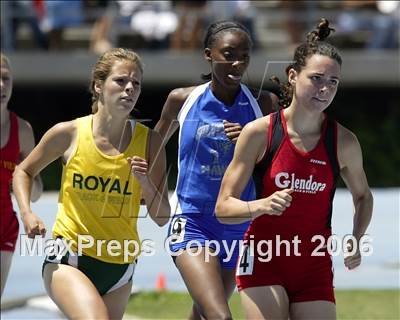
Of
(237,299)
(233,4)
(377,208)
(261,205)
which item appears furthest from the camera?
(233,4)

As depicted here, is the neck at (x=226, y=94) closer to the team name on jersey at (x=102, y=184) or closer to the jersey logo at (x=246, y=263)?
the team name on jersey at (x=102, y=184)

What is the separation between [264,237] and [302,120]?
0.63m

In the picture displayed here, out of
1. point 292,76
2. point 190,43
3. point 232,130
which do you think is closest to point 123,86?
point 232,130

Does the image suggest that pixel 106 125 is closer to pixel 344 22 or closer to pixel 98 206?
pixel 98 206

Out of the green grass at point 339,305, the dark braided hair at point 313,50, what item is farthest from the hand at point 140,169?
the green grass at point 339,305

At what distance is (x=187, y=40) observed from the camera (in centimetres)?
1928

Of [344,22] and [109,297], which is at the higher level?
[344,22]

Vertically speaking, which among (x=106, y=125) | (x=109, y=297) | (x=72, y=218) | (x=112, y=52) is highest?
(x=112, y=52)

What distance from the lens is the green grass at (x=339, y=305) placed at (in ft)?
32.5

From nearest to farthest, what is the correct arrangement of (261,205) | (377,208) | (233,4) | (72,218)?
(261,205), (72,218), (377,208), (233,4)

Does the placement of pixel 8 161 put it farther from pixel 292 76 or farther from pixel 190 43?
pixel 190 43

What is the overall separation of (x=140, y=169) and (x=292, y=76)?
0.93 metres

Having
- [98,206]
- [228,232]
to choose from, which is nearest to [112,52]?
[98,206]

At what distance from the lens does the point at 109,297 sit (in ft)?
20.9
